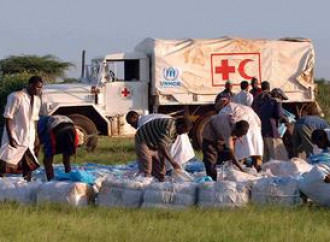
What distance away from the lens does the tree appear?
162ft

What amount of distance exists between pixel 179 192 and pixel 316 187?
1.45 metres

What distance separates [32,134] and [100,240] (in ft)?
16.2

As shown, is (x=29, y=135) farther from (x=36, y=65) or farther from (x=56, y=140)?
(x=36, y=65)

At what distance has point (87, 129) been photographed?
861 inches

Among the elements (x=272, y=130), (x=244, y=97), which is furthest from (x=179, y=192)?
(x=244, y=97)

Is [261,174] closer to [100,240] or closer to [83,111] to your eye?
[100,240]

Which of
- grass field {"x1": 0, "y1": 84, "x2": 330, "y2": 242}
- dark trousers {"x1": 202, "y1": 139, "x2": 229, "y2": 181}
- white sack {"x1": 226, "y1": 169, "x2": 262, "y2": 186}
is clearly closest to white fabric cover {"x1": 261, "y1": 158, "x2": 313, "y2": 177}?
white sack {"x1": 226, "y1": 169, "x2": 262, "y2": 186}

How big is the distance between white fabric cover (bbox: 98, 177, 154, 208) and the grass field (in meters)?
0.49

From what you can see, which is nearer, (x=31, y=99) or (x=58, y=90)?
(x=31, y=99)

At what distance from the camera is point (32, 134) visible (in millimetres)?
12828

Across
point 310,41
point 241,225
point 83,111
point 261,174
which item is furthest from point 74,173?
point 310,41

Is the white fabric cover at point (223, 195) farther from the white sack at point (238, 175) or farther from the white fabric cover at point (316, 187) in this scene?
the white sack at point (238, 175)

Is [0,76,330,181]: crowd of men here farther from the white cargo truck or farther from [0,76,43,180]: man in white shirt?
the white cargo truck

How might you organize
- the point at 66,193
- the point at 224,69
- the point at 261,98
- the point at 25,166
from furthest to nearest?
the point at 224,69 → the point at 261,98 → the point at 25,166 → the point at 66,193
